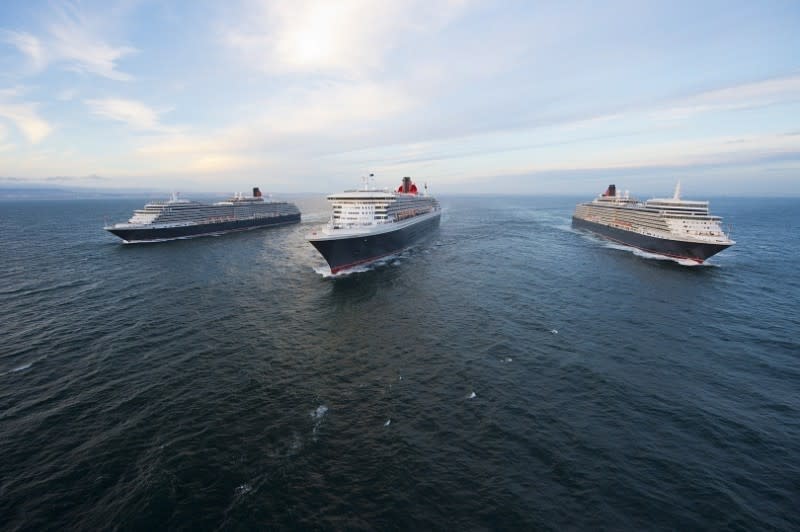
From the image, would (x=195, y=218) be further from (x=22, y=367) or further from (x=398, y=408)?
(x=398, y=408)

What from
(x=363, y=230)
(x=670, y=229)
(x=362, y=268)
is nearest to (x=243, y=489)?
(x=362, y=268)

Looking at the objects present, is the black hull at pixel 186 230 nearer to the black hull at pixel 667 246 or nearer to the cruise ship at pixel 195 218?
the cruise ship at pixel 195 218

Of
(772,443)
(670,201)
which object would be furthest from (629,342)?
(670,201)

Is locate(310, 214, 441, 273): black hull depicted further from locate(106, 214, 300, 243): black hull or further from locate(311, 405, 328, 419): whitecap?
locate(106, 214, 300, 243): black hull

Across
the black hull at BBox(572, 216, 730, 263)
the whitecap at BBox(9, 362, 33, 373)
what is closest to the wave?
the whitecap at BBox(9, 362, 33, 373)

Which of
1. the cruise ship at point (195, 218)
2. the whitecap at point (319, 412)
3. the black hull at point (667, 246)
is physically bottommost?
the whitecap at point (319, 412)

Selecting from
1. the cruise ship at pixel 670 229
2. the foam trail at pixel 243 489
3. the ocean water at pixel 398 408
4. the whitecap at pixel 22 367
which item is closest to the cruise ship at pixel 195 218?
the ocean water at pixel 398 408

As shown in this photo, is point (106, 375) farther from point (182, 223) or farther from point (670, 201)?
point (670, 201)

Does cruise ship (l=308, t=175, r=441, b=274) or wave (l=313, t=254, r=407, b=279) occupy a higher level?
cruise ship (l=308, t=175, r=441, b=274)
